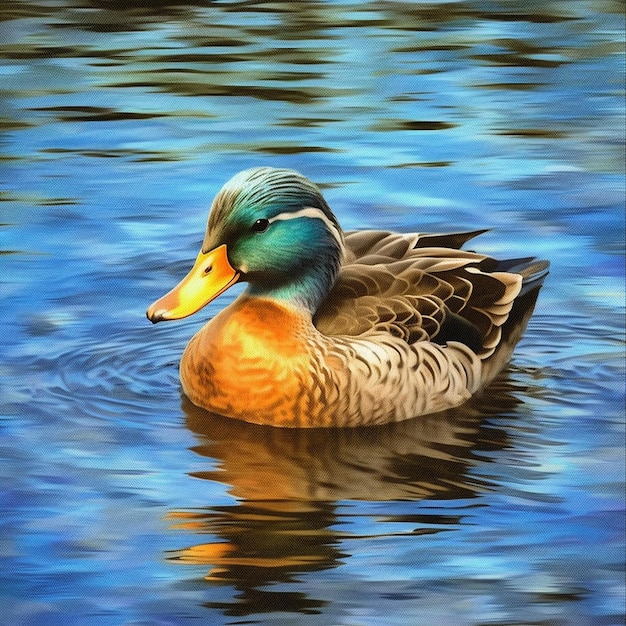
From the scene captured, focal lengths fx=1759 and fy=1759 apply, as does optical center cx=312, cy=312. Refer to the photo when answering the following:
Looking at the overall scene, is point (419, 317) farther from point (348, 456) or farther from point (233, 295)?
point (233, 295)

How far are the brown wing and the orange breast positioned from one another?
234 mm

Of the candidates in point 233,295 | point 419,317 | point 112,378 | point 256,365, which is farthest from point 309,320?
point 233,295

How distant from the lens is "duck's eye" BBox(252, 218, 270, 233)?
939 cm

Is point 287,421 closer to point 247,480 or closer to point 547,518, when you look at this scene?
point 247,480

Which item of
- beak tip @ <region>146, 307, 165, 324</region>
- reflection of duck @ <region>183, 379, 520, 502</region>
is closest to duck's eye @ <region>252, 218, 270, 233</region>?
beak tip @ <region>146, 307, 165, 324</region>

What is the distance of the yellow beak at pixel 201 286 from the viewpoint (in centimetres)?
932

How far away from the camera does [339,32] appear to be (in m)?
17.6

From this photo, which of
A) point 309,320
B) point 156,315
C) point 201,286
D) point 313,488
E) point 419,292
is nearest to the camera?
point 313,488

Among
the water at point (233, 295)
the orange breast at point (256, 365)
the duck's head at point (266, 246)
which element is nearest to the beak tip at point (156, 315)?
the duck's head at point (266, 246)

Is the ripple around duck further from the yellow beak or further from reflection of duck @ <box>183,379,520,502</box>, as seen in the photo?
the yellow beak

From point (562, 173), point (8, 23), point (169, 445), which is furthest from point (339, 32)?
point (169, 445)

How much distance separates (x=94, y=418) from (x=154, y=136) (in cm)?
523

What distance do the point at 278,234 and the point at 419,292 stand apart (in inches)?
33.7

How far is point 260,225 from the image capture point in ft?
30.9
